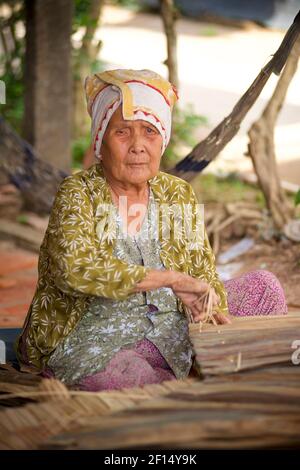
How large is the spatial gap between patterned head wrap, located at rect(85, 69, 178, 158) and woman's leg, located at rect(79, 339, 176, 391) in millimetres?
692

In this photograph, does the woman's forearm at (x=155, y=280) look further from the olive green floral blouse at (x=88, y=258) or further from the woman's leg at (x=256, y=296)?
the woman's leg at (x=256, y=296)

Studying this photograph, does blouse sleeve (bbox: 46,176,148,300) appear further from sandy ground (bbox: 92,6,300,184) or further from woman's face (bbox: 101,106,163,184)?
sandy ground (bbox: 92,6,300,184)

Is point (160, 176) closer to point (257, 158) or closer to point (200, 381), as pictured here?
point (200, 381)

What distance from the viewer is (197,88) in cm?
1080

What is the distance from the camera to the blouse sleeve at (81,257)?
2.85 metres

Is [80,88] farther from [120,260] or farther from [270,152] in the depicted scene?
[120,260]

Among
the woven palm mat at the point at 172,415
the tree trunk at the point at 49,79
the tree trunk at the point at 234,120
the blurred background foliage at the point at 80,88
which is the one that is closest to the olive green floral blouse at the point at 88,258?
the woven palm mat at the point at 172,415

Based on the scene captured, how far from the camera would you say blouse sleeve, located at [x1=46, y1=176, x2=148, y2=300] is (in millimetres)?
2848

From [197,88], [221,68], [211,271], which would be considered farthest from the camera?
[221,68]

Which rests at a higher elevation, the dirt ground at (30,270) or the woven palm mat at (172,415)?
the dirt ground at (30,270)

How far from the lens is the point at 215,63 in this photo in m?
12.0

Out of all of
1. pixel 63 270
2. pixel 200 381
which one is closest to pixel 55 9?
pixel 63 270

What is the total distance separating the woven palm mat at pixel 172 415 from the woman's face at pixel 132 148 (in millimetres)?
771
